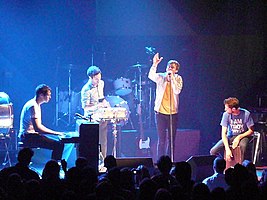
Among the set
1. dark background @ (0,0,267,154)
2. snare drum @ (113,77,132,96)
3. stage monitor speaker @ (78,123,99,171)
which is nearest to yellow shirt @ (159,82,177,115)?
stage monitor speaker @ (78,123,99,171)

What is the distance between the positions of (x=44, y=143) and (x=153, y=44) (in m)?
5.47

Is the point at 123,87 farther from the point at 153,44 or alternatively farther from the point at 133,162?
the point at 133,162

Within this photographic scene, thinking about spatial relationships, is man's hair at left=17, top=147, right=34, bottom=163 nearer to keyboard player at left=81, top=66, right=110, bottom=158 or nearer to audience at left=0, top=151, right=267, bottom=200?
audience at left=0, top=151, right=267, bottom=200

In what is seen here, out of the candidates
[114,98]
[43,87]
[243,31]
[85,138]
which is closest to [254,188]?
[85,138]

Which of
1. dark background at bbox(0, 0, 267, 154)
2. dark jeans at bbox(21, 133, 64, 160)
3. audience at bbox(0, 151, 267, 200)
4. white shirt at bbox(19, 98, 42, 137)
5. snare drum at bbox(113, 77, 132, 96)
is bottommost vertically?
audience at bbox(0, 151, 267, 200)

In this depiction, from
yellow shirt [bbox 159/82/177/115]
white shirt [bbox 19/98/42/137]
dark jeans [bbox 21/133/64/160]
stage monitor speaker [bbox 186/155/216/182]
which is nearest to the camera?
stage monitor speaker [bbox 186/155/216/182]

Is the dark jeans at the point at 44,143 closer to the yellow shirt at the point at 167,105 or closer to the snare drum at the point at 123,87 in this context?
the yellow shirt at the point at 167,105

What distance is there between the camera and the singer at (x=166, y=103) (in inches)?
401

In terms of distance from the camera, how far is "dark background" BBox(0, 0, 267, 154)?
43.3 ft

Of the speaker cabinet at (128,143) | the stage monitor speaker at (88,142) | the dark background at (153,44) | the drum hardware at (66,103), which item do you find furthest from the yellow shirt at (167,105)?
the drum hardware at (66,103)

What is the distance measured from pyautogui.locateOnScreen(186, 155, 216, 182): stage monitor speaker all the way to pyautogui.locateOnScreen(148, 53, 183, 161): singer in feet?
6.43

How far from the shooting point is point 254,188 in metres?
5.02

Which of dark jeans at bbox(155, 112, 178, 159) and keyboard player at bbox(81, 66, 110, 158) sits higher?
keyboard player at bbox(81, 66, 110, 158)

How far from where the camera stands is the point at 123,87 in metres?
12.7
